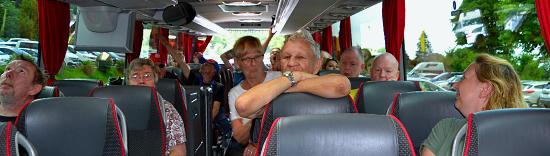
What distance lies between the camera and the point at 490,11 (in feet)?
13.1

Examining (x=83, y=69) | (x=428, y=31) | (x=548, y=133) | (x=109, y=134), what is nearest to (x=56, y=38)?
(x=83, y=69)

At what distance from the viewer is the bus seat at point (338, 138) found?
51.6 inches

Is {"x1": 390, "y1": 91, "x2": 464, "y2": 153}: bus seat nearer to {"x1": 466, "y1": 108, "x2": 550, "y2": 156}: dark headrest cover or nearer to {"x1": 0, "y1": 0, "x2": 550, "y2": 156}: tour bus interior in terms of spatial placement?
{"x1": 0, "y1": 0, "x2": 550, "y2": 156}: tour bus interior

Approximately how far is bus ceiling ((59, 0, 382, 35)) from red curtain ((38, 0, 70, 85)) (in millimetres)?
553

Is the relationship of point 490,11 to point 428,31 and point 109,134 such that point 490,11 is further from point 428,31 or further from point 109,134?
point 109,134

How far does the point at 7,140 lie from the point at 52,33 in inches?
209

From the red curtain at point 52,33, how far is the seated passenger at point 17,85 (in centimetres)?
277

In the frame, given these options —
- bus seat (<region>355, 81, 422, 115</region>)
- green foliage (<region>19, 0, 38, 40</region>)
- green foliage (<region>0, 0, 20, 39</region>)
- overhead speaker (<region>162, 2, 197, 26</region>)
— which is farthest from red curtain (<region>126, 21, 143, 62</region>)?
bus seat (<region>355, 81, 422, 115</region>)

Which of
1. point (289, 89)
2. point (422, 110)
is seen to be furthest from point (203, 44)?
point (289, 89)

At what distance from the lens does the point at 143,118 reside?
2916 mm

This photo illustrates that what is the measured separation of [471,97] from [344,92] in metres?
0.61

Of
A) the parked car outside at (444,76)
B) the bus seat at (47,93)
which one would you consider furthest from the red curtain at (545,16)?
the bus seat at (47,93)

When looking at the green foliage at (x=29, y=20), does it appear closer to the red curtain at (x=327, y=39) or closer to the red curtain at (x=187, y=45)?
the red curtain at (x=327, y=39)

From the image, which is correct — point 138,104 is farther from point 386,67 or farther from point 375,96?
point 386,67
